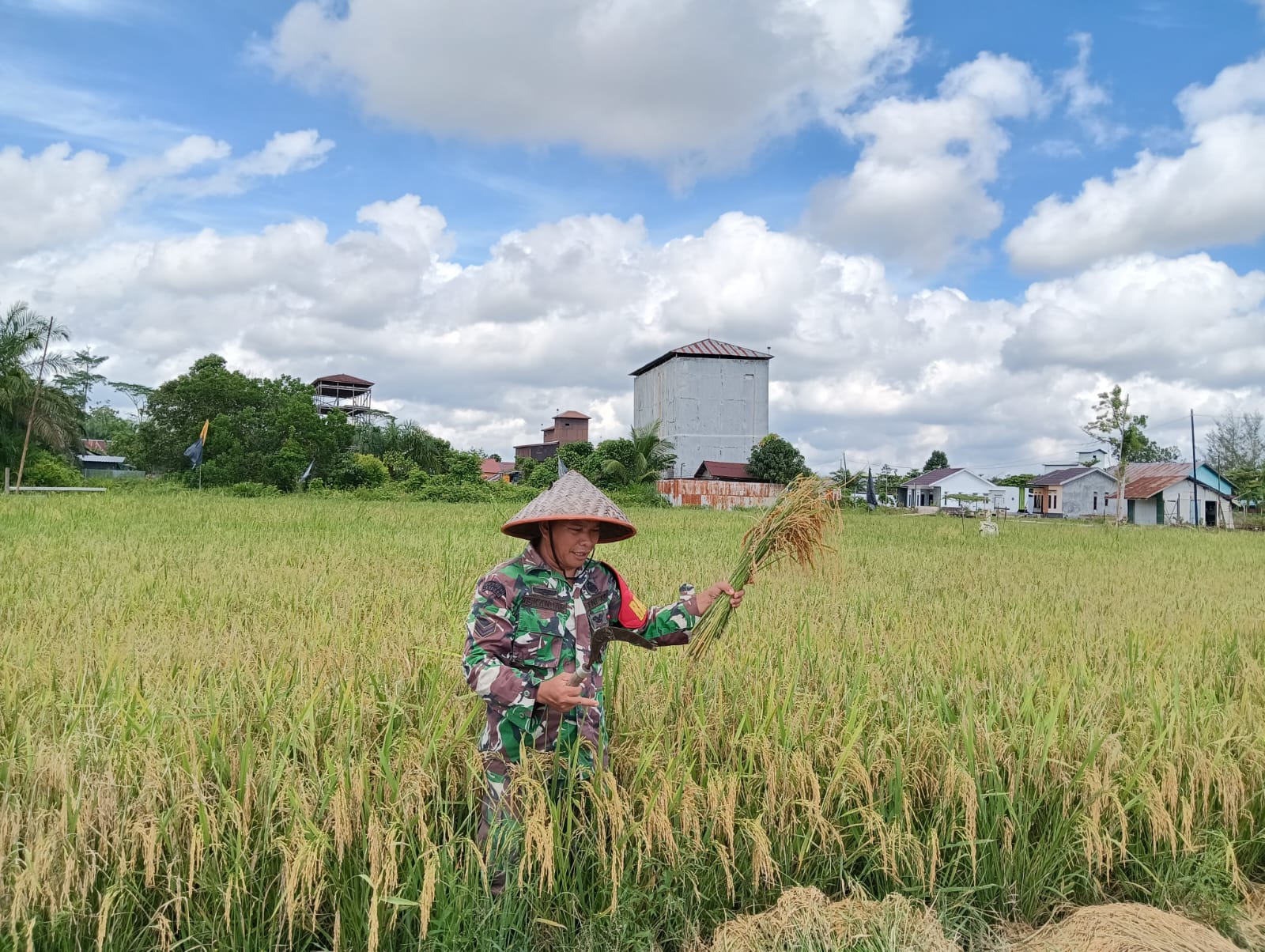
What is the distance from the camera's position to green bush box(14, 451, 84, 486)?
1222 inches

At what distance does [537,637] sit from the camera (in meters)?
2.43

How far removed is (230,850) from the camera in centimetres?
222

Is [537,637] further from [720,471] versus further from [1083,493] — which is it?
[1083,493]

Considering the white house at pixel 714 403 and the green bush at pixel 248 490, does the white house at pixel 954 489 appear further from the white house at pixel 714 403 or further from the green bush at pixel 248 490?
the green bush at pixel 248 490

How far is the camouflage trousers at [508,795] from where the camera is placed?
7.41 feet

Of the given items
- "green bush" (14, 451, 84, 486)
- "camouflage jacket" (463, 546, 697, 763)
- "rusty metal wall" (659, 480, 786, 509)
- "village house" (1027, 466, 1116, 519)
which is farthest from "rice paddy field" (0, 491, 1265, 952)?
"village house" (1027, 466, 1116, 519)

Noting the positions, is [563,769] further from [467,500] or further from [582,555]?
[467,500]

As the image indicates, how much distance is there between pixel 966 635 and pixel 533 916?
3.25 metres

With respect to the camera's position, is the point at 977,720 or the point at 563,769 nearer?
the point at 563,769

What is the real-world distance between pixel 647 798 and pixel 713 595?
67 cm

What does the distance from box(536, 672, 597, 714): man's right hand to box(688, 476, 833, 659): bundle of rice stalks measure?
103 cm

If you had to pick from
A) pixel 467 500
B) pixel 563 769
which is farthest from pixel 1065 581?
pixel 467 500

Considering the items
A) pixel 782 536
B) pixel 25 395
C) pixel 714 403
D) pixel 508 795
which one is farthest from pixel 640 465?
pixel 508 795

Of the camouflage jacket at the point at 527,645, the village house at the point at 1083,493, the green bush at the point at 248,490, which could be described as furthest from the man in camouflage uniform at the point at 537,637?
the village house at the point at 1083,493
